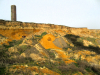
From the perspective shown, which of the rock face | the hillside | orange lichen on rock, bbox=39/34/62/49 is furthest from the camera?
the rock face

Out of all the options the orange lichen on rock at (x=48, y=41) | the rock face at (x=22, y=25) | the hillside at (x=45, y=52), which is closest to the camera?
the hillside at (x=45, y=52)

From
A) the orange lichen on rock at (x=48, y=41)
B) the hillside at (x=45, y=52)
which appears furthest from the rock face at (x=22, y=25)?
the orange lichen on rock at (x=48, y=41)

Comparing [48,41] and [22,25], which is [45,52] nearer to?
[48,41]

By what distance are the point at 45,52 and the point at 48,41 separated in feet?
12.6

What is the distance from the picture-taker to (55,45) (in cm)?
1169

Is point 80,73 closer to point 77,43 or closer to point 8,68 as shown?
point 8,68

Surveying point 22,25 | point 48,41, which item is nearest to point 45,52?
point 48,41

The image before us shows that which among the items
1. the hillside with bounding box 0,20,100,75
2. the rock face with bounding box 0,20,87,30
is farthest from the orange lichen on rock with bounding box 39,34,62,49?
the rock face with bounding box 0,20,87,30

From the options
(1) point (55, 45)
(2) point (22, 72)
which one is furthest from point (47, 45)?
(2) point (22, 72)

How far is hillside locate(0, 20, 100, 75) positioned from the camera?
17.2 feet

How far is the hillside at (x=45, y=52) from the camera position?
525cm

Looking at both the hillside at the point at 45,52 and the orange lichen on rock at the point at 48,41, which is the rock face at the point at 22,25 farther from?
the orange lichen on rock at the point at 48,41

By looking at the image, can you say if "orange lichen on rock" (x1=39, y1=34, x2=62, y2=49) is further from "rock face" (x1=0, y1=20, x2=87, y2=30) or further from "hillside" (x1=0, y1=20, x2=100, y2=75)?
"rock face" (x1=0, y1=20, x2=87, y2=30)

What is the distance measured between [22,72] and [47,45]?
276 inches
